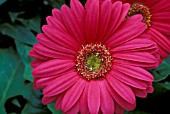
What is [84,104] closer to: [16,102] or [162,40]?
[162,40]

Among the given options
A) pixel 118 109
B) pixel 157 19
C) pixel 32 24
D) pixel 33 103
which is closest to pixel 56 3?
pixel 32 24

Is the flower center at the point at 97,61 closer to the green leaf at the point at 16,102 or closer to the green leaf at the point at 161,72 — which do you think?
the green leaf at the point at 161,72

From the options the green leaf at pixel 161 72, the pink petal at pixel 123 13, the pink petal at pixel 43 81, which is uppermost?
the pink petal at pixel 123 13

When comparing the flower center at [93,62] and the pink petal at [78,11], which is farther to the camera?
the flower center at [93,62]

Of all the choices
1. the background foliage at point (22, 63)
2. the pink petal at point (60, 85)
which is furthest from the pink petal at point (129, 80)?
the background foliage at point (22, 63)

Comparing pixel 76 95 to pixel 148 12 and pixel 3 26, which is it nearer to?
pixel 148 12

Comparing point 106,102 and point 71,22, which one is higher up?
point 71,22
